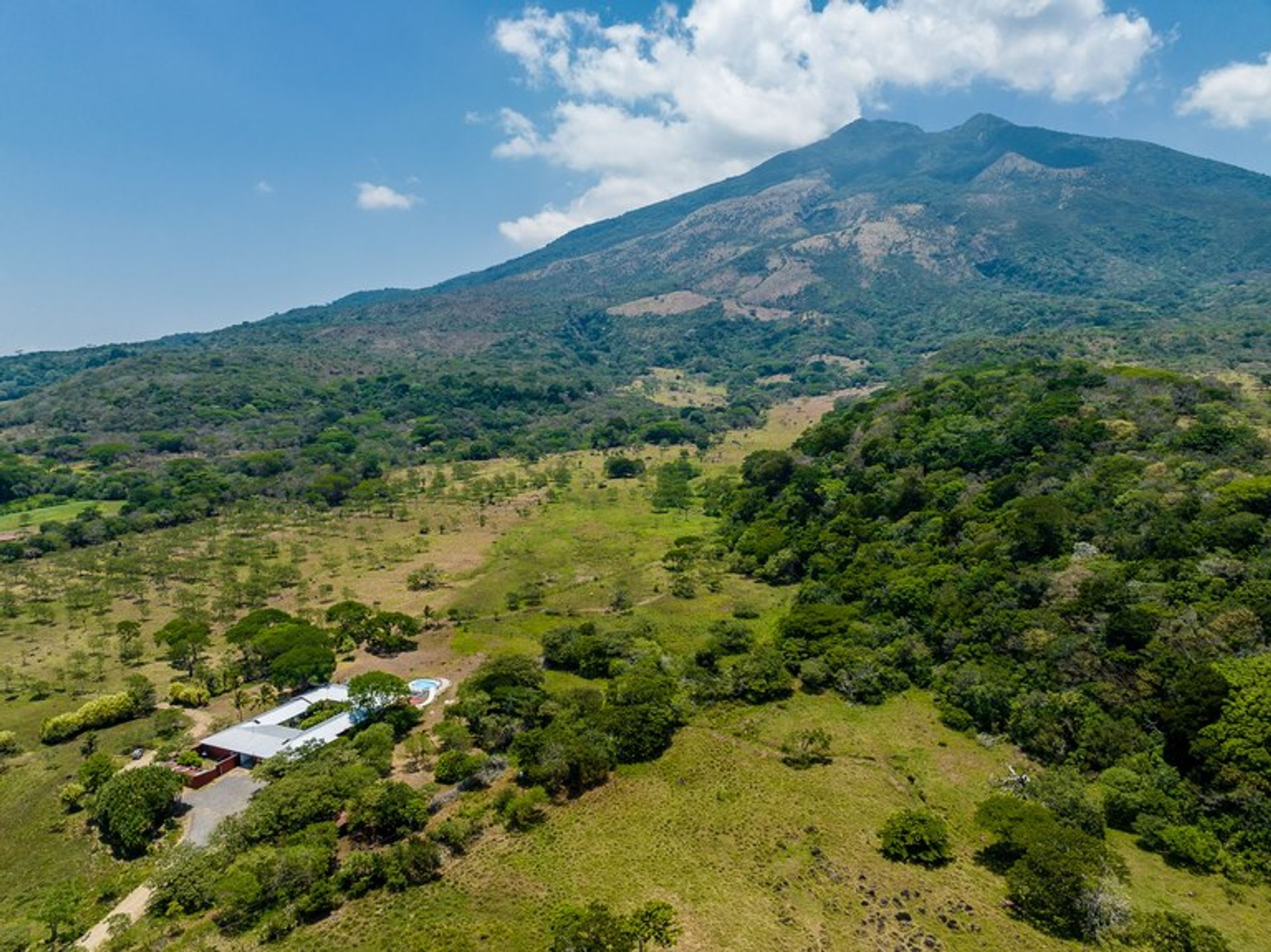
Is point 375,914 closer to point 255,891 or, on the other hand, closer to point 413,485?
point 255,891

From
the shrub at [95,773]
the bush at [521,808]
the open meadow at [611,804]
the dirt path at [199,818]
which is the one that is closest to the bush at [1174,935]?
the open meadow at [611,804]

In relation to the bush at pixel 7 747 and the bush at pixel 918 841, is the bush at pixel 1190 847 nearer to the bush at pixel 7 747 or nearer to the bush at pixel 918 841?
the bush at pixel 918 841

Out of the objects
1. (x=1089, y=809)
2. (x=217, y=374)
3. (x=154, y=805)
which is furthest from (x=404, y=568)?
(x=217, y=374)

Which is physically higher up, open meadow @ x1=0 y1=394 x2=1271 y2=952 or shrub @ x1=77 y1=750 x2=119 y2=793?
shrub @ x1=77 y1=750 x2=119 y2=793

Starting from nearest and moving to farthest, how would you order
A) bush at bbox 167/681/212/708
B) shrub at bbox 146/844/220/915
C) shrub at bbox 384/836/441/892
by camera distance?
shrub at bbox 146/844/220/915, shrub at bbox 384/836/441/892, bush at bbox 167/681/212/708

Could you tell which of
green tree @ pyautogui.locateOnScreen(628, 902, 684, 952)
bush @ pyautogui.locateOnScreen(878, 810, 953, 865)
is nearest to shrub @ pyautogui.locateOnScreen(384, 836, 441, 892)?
green tree @ pyautogui.locateOnScreen(628, 902, 684, 952)

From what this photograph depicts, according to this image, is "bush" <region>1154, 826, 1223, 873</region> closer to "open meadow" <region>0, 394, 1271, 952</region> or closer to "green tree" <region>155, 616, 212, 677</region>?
"open meadow" <region>0, 394, 1271, 952</region>
